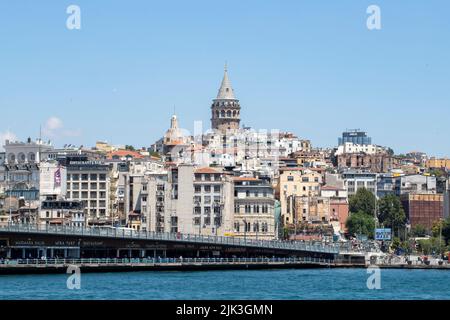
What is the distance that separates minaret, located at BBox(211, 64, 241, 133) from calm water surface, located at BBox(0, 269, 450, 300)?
113m

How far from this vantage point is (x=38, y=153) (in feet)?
407

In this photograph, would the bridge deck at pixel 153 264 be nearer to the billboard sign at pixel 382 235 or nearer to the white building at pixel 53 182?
the billboard sign at pixel 382 235

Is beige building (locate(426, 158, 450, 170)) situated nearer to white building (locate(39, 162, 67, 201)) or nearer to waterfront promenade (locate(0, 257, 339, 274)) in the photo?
white building (locate(39, 162, 67, 201))

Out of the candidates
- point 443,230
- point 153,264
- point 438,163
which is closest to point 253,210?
point 443,230

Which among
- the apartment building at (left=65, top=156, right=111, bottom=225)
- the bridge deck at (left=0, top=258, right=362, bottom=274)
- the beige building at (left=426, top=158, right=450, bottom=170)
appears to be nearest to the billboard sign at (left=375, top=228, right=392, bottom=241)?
the bridge deck at (left=0, top=258, right=362, bottom=274)

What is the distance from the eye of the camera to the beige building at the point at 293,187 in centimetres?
10719

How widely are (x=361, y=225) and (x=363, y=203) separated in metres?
9.82

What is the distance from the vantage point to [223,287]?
47969 mm

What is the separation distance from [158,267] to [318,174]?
50241 mm

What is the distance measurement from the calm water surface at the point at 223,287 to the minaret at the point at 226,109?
4461 inches

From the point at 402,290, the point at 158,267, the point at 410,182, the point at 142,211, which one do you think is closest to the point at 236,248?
the point at 158,267

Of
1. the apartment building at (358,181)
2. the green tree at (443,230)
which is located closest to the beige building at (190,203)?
the green tree at (443,230)

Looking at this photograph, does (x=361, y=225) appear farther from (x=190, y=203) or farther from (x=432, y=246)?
(x=190, y=203)
